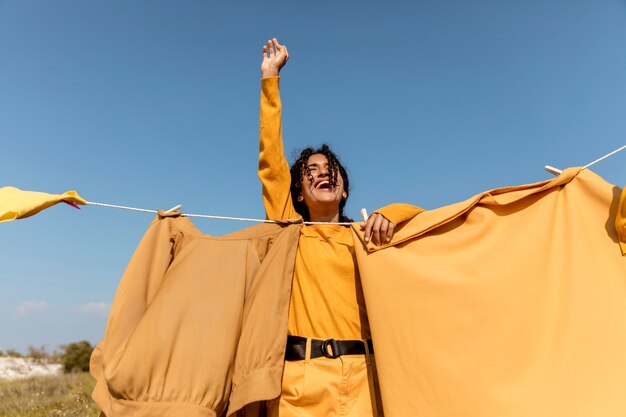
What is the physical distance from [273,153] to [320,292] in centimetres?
106

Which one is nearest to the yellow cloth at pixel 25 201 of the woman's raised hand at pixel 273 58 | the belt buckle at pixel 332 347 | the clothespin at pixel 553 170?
the woman's raised hand at pixel 273 58

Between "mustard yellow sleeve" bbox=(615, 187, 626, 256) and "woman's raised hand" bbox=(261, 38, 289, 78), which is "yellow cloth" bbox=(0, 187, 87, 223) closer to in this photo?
"woman's raised hand" bbox=(261, 38, 289, 78)

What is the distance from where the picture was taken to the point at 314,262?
10.7 ft

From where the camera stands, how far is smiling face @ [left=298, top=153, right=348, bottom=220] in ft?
12.2

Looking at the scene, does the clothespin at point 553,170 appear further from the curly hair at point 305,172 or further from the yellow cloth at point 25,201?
the yellow cloth at point 25,201

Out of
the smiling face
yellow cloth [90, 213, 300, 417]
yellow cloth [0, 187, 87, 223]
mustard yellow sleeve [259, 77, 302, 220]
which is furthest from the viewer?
the smiling face

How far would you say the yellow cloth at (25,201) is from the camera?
10.00 feet

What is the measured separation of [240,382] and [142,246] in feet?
3.57

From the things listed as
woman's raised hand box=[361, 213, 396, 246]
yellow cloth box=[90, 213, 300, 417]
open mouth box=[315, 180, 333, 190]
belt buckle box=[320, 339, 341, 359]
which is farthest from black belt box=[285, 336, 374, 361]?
open mouth box=[315, 180, 333, 190]

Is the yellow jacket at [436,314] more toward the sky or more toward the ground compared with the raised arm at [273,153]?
more toward the ground

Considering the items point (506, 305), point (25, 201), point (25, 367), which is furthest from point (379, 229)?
point (25, 367)

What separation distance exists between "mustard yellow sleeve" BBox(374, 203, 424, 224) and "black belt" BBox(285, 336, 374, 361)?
81cm

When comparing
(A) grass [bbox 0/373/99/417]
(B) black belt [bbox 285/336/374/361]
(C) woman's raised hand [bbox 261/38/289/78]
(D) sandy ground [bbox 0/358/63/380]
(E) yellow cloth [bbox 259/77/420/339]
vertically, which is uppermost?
(C) woman's raised hand [bbox 261/38/289/78]

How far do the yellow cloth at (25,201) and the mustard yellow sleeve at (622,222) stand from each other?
3388 mm
